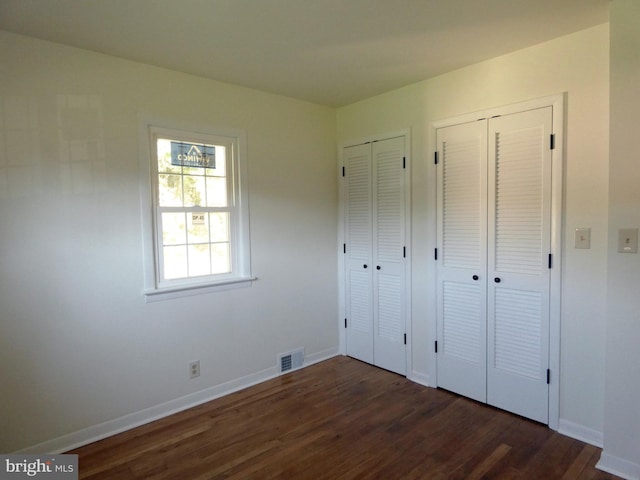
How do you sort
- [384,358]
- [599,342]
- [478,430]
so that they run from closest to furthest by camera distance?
[599,342], [478,430], [384,358]

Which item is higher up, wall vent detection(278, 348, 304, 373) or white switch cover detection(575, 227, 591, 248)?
white switch cover detection(575, 227, 591, 248)

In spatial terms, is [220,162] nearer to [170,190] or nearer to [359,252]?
[170,190]

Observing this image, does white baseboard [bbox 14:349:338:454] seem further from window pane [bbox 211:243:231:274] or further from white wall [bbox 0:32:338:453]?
window pane [bbox 211:243:231:274]

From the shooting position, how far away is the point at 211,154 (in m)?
3.09

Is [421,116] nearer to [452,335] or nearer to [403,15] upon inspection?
[403,15]

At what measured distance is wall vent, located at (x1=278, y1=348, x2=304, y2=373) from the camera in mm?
3488

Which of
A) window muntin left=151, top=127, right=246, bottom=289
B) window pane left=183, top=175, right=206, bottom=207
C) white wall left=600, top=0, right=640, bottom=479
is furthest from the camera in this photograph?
window pane left=183, top=175, right=206, bottom=207

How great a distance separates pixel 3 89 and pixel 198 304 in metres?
1.79

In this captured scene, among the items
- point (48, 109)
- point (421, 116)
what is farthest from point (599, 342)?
point (48, 109)

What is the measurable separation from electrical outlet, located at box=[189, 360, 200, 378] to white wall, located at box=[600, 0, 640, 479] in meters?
2.68

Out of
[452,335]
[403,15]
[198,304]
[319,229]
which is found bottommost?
[452,335]

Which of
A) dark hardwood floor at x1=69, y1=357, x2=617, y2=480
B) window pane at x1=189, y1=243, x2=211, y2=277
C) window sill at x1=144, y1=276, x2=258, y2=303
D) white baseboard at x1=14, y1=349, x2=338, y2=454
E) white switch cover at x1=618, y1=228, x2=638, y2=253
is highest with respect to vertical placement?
white switch cover at x1=618, y1=228, x2=638, y2=253

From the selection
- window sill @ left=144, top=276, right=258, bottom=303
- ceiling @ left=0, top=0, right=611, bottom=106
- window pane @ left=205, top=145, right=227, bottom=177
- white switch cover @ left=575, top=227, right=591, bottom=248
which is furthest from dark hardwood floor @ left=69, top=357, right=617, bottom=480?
ceiling @ left=0, top=0, right=611, bottom=106

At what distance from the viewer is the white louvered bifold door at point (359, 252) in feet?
11.9
